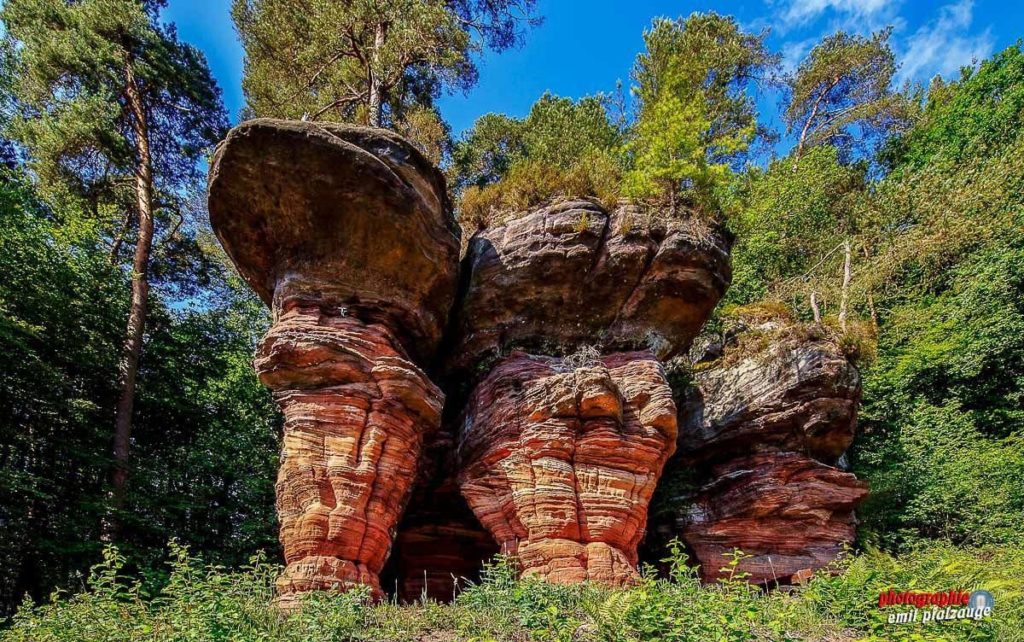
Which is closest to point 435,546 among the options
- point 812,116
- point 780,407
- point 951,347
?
point 780,407

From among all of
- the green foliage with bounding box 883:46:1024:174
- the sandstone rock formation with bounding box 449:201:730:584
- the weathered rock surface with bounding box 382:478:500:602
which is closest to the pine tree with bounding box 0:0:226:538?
the weathered rock surface with bounding box 382:478:500:602

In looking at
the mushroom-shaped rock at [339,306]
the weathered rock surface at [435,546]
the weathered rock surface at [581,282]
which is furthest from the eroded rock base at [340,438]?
the weathered rock surface at [581,282]

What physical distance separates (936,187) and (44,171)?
30999 mm

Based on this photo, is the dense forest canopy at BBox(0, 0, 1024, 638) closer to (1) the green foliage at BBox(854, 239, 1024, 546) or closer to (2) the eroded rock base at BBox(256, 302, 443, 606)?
(1) the green foliage at BBox(854, 239, 1024, 546)

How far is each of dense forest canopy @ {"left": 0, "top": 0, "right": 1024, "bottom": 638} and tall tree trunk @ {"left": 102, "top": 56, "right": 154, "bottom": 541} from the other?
7cm

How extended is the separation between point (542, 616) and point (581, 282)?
26.0ft

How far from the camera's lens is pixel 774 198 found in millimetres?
24984

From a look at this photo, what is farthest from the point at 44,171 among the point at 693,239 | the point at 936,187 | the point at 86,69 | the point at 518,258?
the point at 936,187

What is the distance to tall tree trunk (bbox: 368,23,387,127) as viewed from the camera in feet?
48.3

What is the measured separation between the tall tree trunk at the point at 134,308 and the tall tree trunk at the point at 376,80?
6370 millimetres

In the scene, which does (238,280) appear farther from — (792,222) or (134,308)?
(792,222)

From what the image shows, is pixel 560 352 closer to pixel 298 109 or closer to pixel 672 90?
pixel 672 90

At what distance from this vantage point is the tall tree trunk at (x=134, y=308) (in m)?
11.4

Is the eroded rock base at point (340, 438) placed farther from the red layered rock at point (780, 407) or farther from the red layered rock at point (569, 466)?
the red layered rock at point (780, 407)
